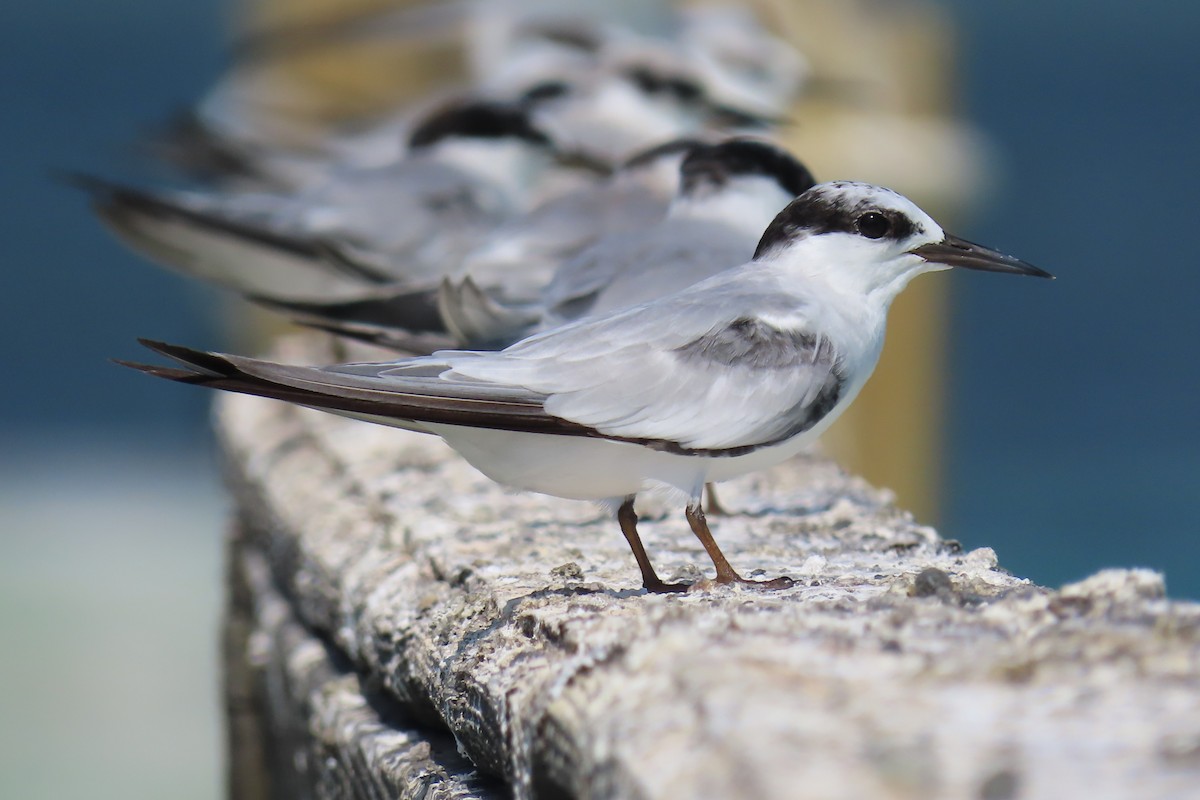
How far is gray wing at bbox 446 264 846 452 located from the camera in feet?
5.55

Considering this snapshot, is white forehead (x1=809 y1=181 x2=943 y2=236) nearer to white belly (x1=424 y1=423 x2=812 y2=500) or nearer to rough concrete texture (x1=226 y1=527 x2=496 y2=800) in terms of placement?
white belly (x1=424 y1=423 x2=812 y2=500)

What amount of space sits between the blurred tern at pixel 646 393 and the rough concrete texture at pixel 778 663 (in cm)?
14

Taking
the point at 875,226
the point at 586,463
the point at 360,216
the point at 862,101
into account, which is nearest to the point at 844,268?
the point at 875,226

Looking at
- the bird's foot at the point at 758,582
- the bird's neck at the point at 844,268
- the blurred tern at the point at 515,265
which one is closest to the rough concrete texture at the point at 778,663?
the bird's foot at the point at 758,582

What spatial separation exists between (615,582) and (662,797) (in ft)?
2.91

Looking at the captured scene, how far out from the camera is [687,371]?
5.70ft

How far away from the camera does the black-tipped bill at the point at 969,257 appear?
6.47ft

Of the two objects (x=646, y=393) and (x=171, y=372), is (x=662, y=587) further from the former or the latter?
(x=171, y=372)

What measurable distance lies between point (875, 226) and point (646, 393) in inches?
18.9

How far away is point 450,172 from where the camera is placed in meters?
4.63

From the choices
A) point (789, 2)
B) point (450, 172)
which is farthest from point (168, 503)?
point (450, 172)

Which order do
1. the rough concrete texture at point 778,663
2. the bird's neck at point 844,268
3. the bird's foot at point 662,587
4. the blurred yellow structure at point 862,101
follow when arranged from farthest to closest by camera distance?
the blurred yellow structure at point 862,101
the bird's neck at point 844,268
the bird's foot at point 662,587
the rough concrete texture at point 778,663

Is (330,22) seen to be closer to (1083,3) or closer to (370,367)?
(370,367)

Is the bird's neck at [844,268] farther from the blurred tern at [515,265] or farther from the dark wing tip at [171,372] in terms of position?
the dark wing tip at [171,372]
